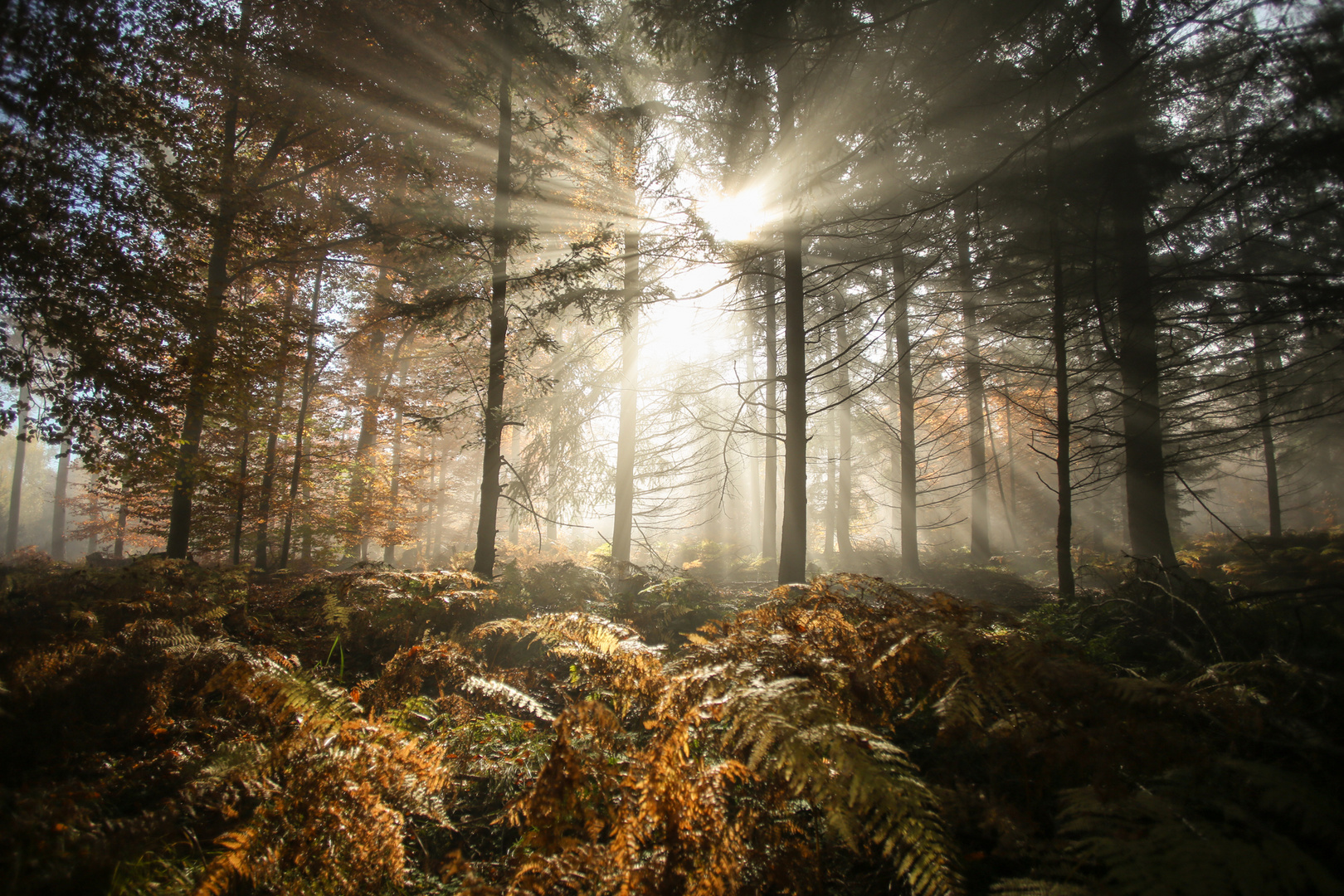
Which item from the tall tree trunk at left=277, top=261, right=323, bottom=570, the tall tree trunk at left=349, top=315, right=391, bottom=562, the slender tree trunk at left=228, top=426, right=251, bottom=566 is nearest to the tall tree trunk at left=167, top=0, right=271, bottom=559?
the slender tree trunk at left=228, top=426, right=251, bottom=566

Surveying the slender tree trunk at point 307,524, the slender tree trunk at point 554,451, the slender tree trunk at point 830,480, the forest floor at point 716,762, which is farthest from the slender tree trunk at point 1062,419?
the slender tree trunk at point 307,524

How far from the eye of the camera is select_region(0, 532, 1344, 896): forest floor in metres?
1.67

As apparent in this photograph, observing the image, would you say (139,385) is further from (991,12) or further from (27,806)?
(991,12)

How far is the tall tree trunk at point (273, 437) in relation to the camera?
866 centimetres

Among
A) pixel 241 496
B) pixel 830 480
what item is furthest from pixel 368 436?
pixel 830 480

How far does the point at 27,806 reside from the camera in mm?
1968

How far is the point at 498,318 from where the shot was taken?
6.90 metres

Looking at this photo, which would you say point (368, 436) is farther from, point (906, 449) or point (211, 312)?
point (906, 449)

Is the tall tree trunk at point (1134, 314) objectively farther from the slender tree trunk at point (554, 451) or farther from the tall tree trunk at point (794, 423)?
the slender tree trunk at point (554, 451)

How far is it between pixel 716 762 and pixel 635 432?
10883 mm

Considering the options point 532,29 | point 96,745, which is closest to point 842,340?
point 532,29

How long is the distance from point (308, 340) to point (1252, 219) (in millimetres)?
15616

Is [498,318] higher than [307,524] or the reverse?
higher

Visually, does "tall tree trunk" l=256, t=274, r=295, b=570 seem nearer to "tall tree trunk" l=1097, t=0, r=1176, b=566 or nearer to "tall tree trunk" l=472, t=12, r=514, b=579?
"tall tree trunk" l=472, t=12, r=514, b=579
